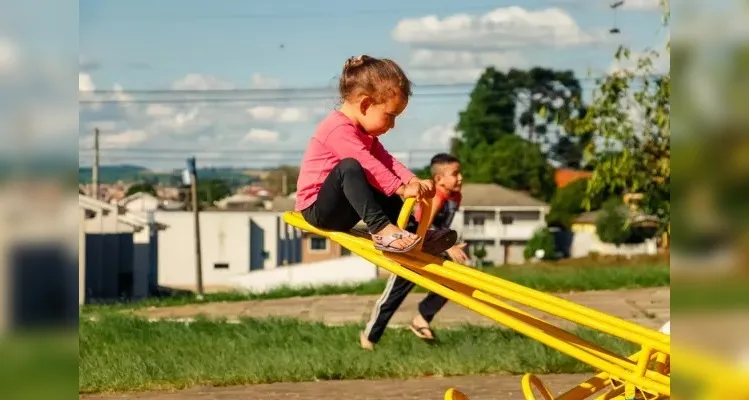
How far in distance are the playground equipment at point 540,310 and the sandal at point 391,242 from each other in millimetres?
29

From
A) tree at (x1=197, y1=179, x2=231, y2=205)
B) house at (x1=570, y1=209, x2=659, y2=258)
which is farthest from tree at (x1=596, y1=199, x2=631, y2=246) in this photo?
tree at (x1=197, y1=179, x2=231, y2=205)

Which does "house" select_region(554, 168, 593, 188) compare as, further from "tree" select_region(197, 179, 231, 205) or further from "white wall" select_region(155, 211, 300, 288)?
"tree" select_region(197, 179, 231, 205)

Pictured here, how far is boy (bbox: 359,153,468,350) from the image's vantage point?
6.51m

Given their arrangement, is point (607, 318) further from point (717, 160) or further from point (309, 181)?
point (717, 160)

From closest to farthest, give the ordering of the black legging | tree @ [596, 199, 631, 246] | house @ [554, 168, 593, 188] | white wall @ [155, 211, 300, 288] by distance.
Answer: the black legging < white wall @ [155, 211, 300, 288] < tree @ [596, 199, 631, 246] < house @ [554, 168, 593, 188]

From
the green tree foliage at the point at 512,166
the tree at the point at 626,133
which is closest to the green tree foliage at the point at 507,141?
the green tree foliage at the point at 512,166

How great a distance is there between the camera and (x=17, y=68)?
1799 millimetres

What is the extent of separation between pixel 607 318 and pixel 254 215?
58080mm

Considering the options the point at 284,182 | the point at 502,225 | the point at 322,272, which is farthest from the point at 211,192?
the point at 322,272

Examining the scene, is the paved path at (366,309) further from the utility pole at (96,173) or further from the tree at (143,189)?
the tree at (143,189)

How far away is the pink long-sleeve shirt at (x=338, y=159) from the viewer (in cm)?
371

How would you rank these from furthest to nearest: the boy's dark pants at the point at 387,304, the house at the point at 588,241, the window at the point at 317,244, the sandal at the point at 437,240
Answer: the window at the point at 317,244 < the house at the point at 588,241 < the boy's dark pants at the point at 387,304 < the sandal at the point at 437,240

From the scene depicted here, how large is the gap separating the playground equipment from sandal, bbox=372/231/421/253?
29mm

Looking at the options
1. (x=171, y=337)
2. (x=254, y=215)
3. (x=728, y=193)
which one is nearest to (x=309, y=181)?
(x=728, y=193)
